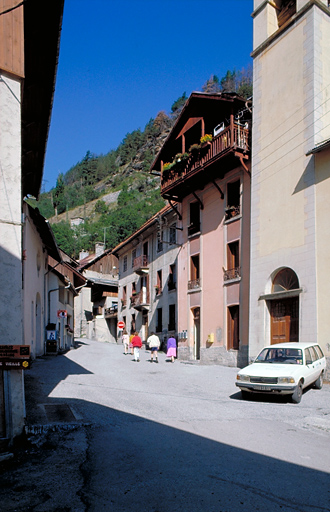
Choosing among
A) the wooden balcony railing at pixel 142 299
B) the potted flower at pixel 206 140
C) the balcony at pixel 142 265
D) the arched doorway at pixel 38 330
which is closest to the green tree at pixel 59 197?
the wooden balcony railing at pixel 142 299

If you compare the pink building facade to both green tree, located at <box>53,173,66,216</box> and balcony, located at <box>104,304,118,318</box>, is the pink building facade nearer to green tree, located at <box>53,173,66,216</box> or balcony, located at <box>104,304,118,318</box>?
balcony, located at <box>104,304,118,318</box>

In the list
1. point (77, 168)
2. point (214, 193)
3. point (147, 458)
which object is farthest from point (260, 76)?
point (77, 168)

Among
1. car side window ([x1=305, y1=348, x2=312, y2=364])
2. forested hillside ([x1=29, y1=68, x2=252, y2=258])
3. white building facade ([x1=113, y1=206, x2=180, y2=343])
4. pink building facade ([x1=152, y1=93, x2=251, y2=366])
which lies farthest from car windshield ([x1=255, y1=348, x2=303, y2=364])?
forested hillside ([x1=29, y1=68, x2=252, y2=258])

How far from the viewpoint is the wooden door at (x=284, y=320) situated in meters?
17.9

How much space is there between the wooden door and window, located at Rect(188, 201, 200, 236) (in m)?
8.68

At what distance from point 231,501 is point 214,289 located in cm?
1941

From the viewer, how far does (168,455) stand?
20.5ft

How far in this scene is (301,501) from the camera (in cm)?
462

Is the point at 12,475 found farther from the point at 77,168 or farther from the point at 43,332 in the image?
the point at 77,168

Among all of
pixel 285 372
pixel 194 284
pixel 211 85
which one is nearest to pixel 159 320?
pixel 194 284

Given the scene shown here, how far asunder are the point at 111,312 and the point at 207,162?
30464 millimetres

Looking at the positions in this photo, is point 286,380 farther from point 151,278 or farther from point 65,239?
point 65,239

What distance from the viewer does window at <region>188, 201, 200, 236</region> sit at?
1043 inches

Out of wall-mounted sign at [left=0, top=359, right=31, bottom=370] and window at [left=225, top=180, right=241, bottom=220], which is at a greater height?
window at [left=225, top=180, right=241, bottom=220]
